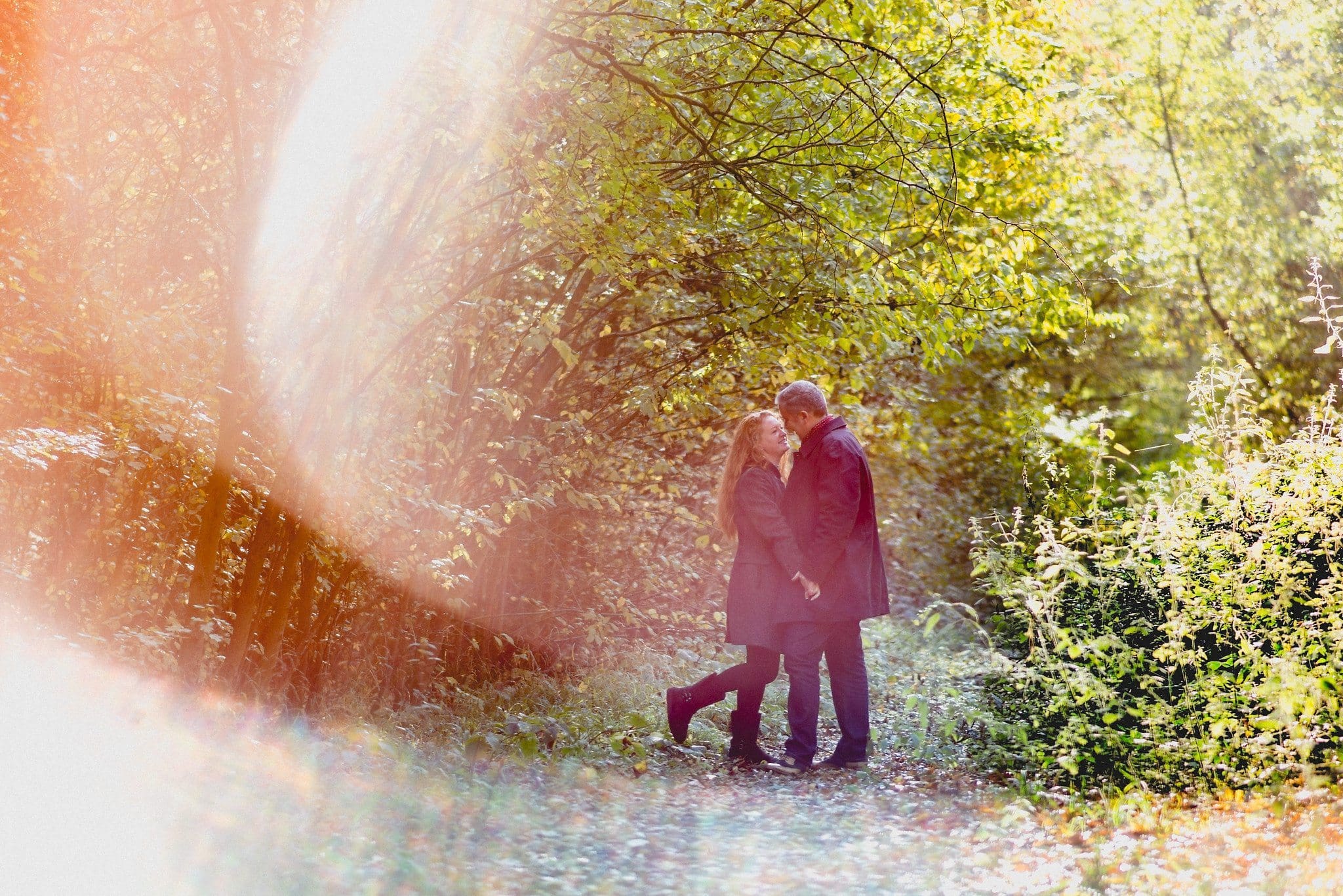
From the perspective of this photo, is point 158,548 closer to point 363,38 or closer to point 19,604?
point 19,604

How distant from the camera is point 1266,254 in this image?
893 inches

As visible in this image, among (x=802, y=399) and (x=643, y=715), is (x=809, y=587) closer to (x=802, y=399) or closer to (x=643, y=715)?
(x=802, y=399)

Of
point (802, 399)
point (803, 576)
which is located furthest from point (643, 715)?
point (802, 399)

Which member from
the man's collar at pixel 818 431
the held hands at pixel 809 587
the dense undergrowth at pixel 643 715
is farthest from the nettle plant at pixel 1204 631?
the man's collar at pixel 818 431

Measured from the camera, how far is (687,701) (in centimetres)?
762

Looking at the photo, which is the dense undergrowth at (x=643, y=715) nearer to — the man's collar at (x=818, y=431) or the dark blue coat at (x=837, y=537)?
the dark blue coat at (x=837, y=537)

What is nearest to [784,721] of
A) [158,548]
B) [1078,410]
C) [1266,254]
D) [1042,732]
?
[1042,732]

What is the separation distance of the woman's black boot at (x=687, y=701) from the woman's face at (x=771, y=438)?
1.31 m

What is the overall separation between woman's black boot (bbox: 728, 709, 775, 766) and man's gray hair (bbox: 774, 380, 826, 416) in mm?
1746

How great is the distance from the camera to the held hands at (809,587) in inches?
281

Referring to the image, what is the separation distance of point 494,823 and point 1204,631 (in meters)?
3.47

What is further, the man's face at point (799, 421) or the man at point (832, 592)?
the man's face at point (799, 421)

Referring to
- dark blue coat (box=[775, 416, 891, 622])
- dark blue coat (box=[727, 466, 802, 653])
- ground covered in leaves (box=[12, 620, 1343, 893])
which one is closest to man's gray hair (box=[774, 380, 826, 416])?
dark blue coat (box=[775, 416, 891, 622])

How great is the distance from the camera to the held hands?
7.14 metres
